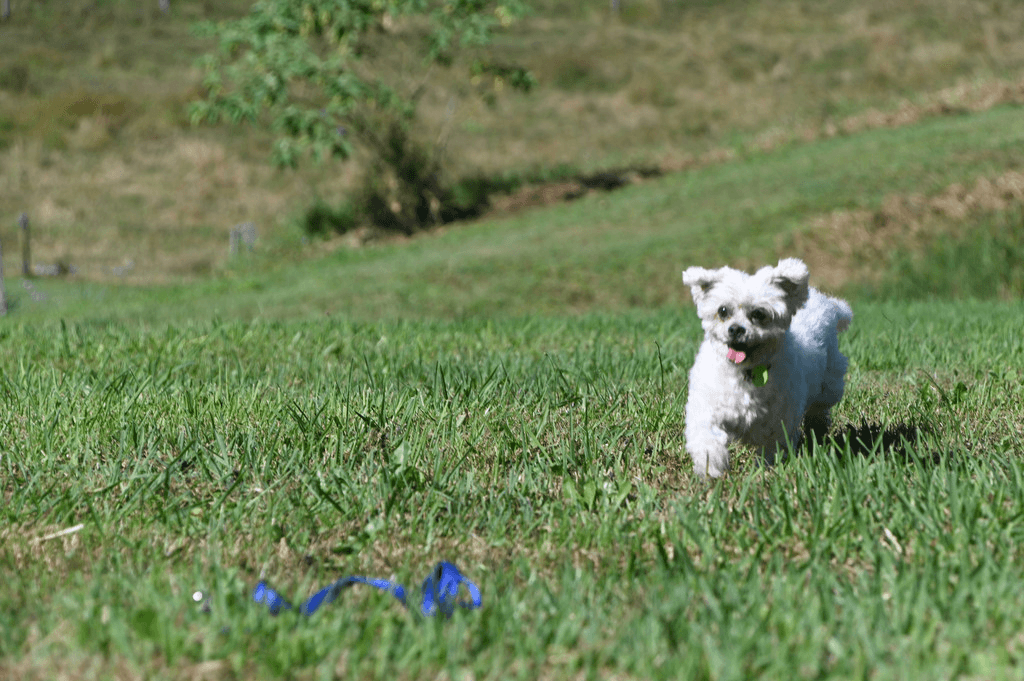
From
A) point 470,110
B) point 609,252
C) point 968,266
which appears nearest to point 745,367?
point 968,266

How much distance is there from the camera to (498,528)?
3.20 metres

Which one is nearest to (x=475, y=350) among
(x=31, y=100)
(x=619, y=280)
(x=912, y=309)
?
(x=912, y=309)

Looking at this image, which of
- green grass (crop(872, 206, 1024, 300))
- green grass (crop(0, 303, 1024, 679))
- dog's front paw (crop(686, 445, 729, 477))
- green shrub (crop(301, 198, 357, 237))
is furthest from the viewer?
green shrub (crop(301, 198, 357, 237))

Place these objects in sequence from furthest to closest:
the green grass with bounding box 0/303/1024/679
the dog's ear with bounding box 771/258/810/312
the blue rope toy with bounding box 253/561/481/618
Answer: the dog's ear with bounding box 771/258/810/312 → the blue rope toy with bounding box 253/561/481/618 → the green grass with bounding box 0/303/1024/679

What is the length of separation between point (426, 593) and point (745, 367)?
1945 mm

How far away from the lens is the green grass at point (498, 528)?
2.30 meters

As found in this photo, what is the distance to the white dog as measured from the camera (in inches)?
151

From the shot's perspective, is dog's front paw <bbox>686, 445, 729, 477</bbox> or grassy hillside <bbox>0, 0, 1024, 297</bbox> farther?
grassy hillside <bbox>0, 0, 1024, 297</bbox>

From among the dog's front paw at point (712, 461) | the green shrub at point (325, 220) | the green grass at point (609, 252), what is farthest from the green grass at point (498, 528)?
the green shrub at point (325, 220)

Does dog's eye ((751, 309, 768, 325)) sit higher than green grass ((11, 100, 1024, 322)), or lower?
higher

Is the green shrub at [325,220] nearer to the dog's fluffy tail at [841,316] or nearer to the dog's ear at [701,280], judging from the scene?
the dog's fluffy tail at [841,316]

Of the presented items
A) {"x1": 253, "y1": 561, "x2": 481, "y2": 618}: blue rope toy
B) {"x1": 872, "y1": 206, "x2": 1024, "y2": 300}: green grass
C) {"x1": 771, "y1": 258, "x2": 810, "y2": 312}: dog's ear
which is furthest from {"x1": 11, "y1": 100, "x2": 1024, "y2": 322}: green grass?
{"x1": 253, "y1": 561, "x2": 481, "y2": 618}: blue rope toy

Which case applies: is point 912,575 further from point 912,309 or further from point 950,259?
point 950,259

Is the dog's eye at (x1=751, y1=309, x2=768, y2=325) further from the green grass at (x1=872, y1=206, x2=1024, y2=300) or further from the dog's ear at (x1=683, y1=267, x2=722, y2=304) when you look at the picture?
the green grass at (x1=872, y1=206, x2=1024, y2=300)
